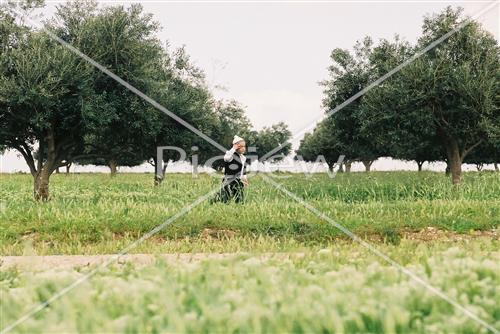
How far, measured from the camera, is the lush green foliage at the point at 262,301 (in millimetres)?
3230

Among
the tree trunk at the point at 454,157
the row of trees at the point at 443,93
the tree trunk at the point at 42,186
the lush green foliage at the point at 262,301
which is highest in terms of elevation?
the row of trees at the point at 443,93

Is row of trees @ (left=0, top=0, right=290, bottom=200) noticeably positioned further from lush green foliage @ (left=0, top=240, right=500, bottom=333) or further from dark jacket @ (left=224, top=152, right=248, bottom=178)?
lush green foliage @ (left=0, top=240, right=500, bottom=333)

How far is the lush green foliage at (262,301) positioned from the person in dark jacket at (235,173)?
1219 cm

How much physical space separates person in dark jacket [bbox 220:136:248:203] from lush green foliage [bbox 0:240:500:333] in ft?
40.0

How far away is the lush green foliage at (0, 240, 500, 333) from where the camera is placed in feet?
10.6

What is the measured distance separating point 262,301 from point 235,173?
14.2m

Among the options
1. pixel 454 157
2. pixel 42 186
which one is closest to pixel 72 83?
pixel 42 186

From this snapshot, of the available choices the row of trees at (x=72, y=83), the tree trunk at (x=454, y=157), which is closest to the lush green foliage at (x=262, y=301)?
the row of trees at (x=72, y=83)

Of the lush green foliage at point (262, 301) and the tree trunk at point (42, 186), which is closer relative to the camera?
the lush green foliage at point (262, 301)

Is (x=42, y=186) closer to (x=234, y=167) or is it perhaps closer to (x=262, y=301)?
(x=234, y=167)

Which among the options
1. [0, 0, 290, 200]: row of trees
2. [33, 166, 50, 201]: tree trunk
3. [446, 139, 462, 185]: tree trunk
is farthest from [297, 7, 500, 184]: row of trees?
[33, 166, 50, 201]: tree trunk

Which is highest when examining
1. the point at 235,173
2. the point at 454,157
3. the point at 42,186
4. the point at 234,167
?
the point at 454,157

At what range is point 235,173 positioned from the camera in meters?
17.9

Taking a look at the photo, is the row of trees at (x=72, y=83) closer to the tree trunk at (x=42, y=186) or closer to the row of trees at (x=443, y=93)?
the tree trunk at (x=42, y=186)
